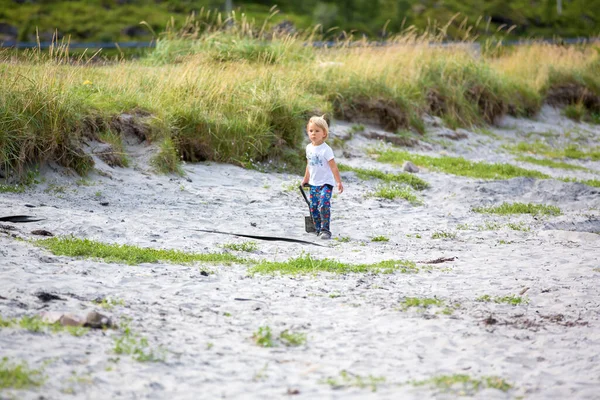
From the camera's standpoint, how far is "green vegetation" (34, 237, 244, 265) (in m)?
7.02

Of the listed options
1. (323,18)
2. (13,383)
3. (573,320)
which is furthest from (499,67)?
(323,18)

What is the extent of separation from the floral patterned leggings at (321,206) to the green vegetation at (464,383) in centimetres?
433

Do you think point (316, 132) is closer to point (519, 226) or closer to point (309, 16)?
point (519, 226)

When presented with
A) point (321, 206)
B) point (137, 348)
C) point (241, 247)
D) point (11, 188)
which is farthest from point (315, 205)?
point (137, 348)

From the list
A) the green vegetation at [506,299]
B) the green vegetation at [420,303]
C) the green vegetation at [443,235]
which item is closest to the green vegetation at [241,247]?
the green vegetation at [420,303]

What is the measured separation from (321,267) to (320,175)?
1.96 metres

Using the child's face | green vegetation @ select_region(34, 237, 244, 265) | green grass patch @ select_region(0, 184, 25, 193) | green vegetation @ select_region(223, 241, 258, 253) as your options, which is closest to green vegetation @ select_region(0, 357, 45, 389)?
green vegetation @ select_region(34, 237, 244, 265)

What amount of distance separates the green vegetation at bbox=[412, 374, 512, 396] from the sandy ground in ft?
0.16

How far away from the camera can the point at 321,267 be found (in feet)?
24.2

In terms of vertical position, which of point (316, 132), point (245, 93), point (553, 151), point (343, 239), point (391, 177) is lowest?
point (553, 151)

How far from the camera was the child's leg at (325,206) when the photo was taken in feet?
29.7

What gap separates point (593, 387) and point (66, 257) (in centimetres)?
433

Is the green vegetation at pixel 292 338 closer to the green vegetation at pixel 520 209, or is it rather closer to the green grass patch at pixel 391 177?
the green vegetation at pixel 520 209

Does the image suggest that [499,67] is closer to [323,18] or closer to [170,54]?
[170,54]
